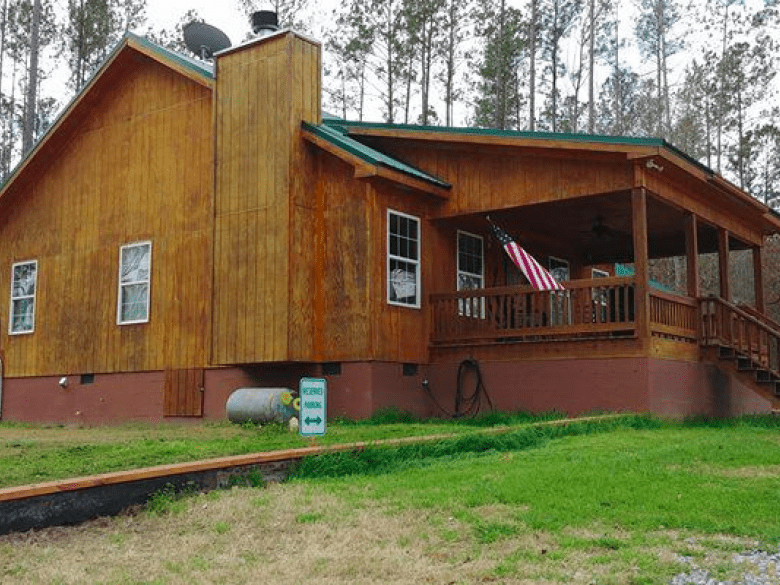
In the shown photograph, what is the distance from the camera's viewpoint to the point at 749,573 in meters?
4.86

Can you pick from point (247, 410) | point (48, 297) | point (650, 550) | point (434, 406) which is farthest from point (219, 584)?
point (48, 297)

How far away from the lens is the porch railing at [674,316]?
45.0 feet

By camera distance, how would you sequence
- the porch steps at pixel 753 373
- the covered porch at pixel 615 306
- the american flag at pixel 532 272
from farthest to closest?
1. the porch steps at pixel 753 373
2. the american flag at pixel 532 272
3. the covered porch at pixel 615 306

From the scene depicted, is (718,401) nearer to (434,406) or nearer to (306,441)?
(434,406)

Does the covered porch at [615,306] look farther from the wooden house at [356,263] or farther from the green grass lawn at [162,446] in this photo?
the green grass lawn at [162,446]

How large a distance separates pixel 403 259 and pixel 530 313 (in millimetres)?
2313

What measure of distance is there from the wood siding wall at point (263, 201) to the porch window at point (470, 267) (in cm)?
304

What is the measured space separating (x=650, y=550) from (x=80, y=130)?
16.9 meters

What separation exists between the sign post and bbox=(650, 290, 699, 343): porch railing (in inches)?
244

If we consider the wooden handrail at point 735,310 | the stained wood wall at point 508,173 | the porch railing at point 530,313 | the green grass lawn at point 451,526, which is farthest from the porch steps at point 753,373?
the green grass lawn at point 451,526

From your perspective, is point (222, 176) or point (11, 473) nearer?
point (11, 473)

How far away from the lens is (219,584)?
16.9 feet

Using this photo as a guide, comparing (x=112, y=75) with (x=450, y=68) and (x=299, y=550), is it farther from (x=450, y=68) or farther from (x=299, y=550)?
(x=450, y=68)

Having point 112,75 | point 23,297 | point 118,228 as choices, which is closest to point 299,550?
point 118,228
